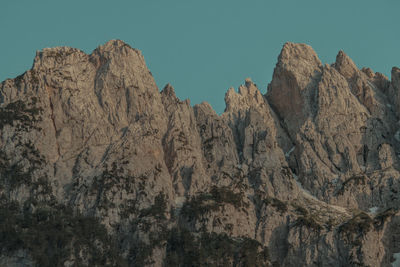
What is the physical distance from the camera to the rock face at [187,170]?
145 metres

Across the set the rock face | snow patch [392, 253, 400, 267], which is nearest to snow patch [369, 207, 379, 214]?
the rock face

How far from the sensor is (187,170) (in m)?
164

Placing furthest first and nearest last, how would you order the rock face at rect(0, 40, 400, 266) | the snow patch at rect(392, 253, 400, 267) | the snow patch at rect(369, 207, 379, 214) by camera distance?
the snow patch at rect(369, 207, 379, 214), the snow patch at rect(392, 253, 400, 267), the rock face at rect(0, 40, 400, 266)

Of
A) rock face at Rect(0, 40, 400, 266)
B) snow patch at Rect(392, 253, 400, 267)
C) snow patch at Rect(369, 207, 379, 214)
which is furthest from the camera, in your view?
snow patch at Rect(369, 207, 379, 214)

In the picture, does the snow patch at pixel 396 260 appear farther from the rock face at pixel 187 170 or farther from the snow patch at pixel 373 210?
the snow patch at pixel 373 210

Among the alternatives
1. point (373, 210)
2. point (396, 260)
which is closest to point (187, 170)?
point (373, 210)

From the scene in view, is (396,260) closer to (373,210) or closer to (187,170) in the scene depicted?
(373,210)

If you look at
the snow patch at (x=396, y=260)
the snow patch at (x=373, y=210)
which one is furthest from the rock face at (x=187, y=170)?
the snow patch at (x=396, y=260)

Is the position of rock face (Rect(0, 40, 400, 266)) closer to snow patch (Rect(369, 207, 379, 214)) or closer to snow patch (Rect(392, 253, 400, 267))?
snow patch (Rect(369, 207, 379, 214))

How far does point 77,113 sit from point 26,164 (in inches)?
730

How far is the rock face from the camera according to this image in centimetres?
14462

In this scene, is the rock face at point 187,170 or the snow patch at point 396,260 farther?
the snow patch at point 396,260

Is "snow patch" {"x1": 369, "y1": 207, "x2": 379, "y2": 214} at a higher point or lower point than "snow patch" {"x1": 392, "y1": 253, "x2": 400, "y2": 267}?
higher

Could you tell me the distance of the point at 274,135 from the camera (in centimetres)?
19038
